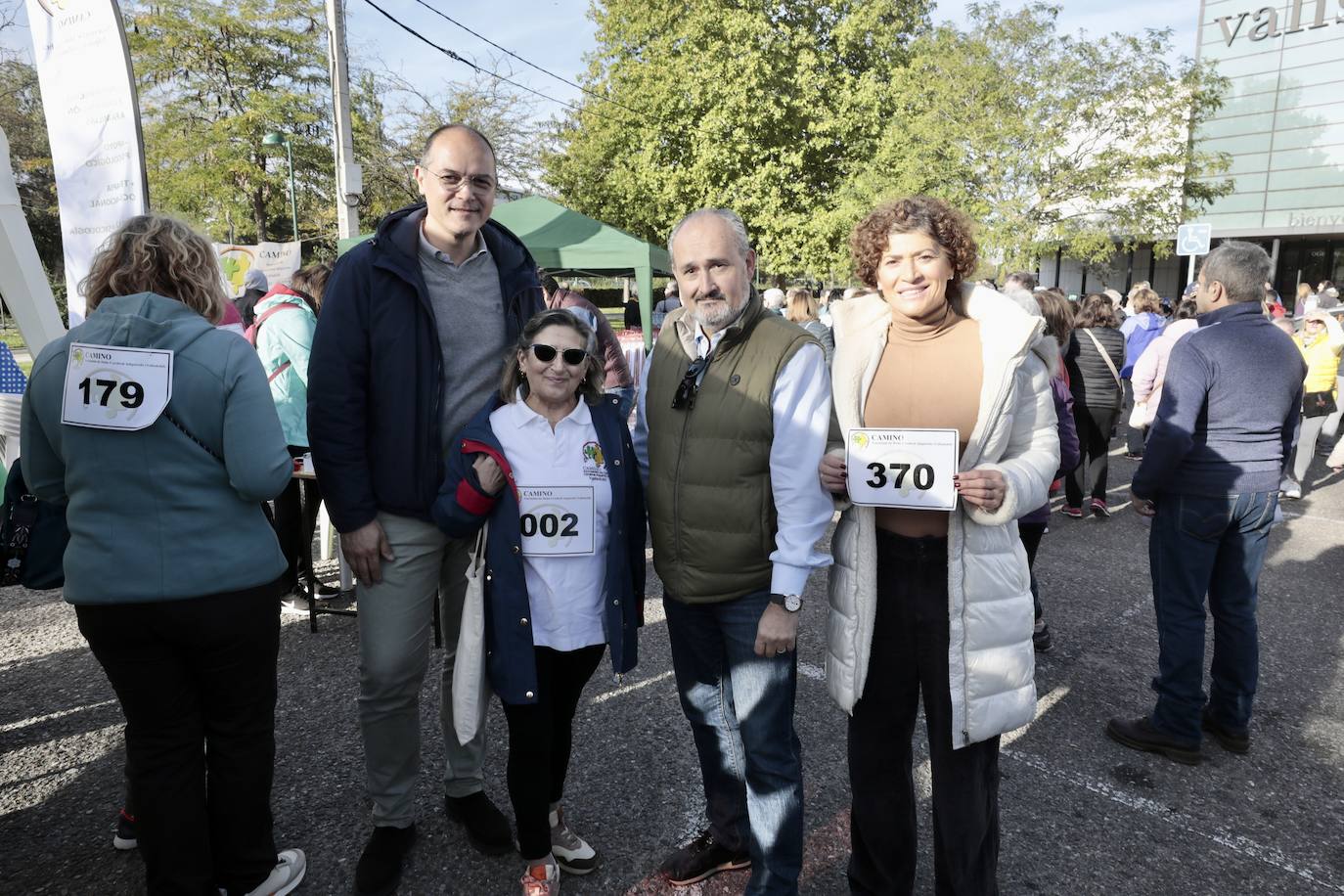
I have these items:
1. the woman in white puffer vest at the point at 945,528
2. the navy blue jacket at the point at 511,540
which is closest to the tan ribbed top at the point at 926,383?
the woman in white puffer vest at the point at 945,528

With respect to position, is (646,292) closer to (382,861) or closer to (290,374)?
(290,374)

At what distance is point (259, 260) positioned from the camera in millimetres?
13859

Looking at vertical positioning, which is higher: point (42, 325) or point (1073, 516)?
point (42, 325)

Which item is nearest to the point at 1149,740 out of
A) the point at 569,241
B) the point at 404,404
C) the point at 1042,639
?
the point at 1042,639

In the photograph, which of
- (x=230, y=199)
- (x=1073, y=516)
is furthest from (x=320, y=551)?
(x=230, y=199)

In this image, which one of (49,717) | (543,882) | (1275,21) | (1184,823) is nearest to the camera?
(543,882)

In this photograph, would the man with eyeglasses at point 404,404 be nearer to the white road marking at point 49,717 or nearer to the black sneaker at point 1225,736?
the white road marking at point 49,717

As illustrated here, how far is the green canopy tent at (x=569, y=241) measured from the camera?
11.5 meters

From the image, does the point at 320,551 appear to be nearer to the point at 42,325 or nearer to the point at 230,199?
the point at 42,325

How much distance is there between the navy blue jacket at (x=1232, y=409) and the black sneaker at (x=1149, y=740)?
1015mm

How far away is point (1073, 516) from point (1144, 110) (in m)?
14.4

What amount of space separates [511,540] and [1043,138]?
19162 millimetres

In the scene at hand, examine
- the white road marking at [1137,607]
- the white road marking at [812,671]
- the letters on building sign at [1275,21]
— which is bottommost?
the white road marking at [1137,607]

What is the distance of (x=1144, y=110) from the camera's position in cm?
1739
